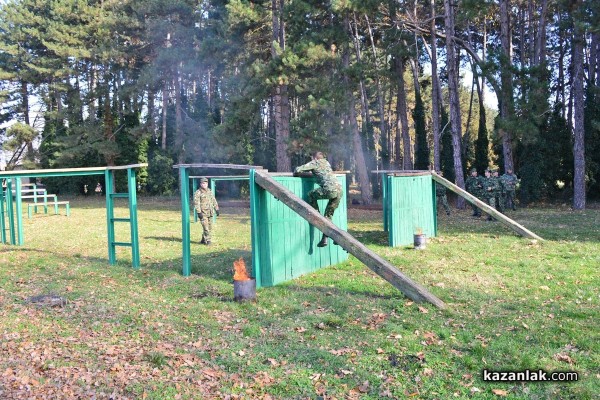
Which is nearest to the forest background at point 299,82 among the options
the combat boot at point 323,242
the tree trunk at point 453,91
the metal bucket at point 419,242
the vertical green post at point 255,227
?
the tree trunk at point 453,91


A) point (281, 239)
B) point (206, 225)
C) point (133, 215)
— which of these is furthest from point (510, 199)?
point (133, 215)

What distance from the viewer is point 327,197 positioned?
9141 millimetres

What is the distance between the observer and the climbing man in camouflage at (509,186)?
2008 cm

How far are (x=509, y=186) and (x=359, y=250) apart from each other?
52.0ft

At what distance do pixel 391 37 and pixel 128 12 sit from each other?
21941 mm

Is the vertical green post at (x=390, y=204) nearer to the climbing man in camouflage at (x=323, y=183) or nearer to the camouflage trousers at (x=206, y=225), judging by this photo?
the climbing man in camouflage at (x=323, y=183)

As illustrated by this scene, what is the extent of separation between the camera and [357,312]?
6.37 m

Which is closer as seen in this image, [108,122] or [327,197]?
[327,197]

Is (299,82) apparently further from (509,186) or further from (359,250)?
(359,250)

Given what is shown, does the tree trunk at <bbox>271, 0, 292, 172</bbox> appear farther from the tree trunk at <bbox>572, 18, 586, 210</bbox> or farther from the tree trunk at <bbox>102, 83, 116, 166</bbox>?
the tree trunk at <bbox>102, 83, 116, 166</bbox>

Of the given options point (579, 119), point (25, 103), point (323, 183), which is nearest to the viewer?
point (323, 183)

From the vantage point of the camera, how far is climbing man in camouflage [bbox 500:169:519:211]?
65.9 ft

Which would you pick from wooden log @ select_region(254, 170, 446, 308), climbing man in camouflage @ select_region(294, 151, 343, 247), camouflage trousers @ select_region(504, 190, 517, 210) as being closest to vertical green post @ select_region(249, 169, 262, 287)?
wooden log @ select_region(254, 170, 446, 308)

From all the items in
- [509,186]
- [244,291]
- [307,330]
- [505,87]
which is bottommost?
[307,330]
